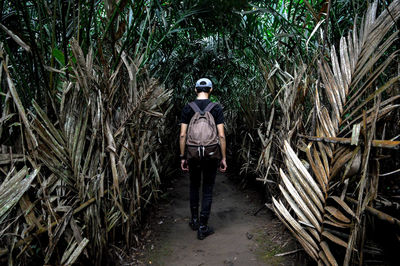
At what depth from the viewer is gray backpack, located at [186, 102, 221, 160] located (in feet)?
7.32

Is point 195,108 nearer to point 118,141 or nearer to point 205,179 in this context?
point 205,179

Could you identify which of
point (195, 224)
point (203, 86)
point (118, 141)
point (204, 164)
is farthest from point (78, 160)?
point (195, 224)

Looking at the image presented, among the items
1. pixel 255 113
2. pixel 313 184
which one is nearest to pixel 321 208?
pixel 313 184

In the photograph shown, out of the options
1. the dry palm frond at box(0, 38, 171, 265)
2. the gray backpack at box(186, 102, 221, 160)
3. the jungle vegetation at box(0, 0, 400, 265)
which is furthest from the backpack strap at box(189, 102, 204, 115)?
the dry palm frond at box(0, 38, 171, 265)

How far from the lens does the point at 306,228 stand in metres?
1.22

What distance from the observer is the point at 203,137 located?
2234mm

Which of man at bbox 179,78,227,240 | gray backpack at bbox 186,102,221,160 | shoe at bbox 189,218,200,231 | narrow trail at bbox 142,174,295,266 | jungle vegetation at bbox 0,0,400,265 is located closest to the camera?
jungle vegetation at bbox 0,0,400,265

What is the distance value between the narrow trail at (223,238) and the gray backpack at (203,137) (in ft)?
2.39

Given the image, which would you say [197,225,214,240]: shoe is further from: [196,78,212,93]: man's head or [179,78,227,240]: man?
[196,78,212,93]: man's head

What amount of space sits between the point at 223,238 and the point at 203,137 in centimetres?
91

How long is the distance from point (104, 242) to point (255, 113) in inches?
84.0

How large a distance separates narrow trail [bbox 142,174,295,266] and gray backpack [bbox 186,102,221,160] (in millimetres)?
728

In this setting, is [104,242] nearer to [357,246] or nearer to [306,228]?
[306,228]

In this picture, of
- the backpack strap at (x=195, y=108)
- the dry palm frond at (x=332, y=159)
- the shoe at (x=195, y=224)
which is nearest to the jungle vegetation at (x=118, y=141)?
the dry palm frond at (x=332, y=159)
